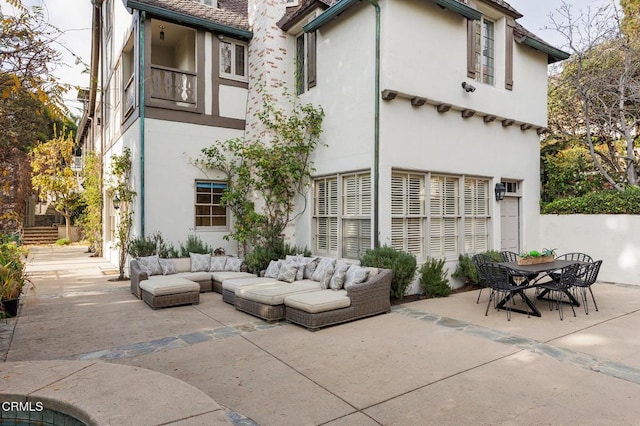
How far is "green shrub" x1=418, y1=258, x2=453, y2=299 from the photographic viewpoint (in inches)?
327

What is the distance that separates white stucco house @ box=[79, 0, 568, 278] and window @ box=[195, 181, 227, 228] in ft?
0.14

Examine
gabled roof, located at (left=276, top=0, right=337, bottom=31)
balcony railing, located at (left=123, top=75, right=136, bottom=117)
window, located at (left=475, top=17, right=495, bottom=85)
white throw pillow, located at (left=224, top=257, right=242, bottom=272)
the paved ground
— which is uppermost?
gabled roof, located at (left=276, top=0, right=337, bottom=31)

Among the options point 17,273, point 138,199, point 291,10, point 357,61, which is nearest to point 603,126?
point 357,61

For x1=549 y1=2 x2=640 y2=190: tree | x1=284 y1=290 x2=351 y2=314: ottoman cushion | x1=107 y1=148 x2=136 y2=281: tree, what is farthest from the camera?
x1=549 y1=2 x2=640 y2=190: tree

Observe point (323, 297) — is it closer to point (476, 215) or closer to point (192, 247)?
point (192, 247)

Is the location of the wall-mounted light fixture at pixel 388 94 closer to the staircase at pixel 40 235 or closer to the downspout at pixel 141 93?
the downspout at pixel 141 93

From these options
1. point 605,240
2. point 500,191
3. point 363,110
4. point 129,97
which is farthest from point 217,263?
point 605,240

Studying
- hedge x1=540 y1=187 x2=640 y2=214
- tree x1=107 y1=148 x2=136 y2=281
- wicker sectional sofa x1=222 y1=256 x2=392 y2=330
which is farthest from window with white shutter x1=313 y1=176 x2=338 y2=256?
hedge x1=540 y1=187 x2=640 y2=214

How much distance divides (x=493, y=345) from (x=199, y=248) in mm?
7140

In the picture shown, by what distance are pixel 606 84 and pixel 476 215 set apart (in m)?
5.62

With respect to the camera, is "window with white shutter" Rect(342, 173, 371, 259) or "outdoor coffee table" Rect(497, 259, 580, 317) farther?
"window with white shutter" Rect(342, 173, 371, 259)

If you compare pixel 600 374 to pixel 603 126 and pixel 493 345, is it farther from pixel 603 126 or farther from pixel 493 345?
pixel 603 126

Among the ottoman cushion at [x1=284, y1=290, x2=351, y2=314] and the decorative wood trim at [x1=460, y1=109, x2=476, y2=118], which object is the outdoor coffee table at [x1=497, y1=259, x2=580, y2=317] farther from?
the decorative wood trim at [x1=460, y1=109, x2=476, y2=118]

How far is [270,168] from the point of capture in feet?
31.9
